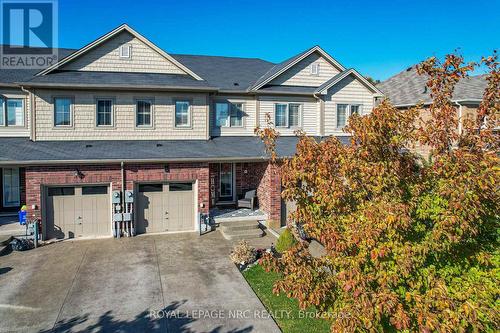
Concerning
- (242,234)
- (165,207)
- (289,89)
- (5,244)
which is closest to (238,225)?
(242,234)

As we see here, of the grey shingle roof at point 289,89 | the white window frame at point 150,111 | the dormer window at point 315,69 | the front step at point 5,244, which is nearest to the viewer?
the front step at point 5,244

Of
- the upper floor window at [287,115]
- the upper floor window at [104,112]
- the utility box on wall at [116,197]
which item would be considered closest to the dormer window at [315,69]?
the upper floor window at [287,115]

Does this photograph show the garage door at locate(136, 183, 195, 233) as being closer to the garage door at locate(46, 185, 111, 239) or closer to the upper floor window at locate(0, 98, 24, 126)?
the garage door at locate(46, 185, 111, 239)

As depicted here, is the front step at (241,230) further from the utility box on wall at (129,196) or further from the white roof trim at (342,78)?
the white roof trim at (342,78)

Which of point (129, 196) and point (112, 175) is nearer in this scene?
point (112, 175)

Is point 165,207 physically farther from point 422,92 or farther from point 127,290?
point 422,92

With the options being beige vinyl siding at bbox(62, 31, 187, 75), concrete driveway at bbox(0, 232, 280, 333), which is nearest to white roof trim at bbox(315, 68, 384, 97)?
beige vinyl siding at bbox(62, 31, 187, 75)

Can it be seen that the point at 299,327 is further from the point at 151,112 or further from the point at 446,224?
the point at 151,112
